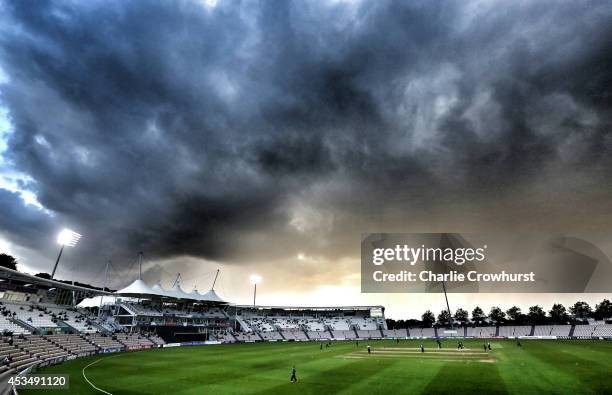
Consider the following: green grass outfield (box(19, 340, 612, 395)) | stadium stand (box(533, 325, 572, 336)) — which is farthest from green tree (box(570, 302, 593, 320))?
green grass outfield (box(19, 340, 612, 395))

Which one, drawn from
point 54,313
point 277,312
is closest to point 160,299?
point 54,313

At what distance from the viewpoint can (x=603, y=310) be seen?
13475 centimetres

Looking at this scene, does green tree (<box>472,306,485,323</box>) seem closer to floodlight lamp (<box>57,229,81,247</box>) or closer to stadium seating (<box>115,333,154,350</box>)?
stadium seating (<box>115,333,154,350</box>)

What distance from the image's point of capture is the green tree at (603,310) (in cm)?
13269

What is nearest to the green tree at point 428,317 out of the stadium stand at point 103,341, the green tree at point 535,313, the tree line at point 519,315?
the tree line at point 519,315

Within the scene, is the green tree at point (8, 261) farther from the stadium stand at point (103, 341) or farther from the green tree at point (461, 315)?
the green tree at point (461, 315)

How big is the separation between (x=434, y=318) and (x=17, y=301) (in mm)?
160653

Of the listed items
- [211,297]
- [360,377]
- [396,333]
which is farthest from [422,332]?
[360,377]

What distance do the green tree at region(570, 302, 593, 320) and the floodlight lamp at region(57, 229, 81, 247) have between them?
177 m

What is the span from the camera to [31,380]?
2831 centimetres

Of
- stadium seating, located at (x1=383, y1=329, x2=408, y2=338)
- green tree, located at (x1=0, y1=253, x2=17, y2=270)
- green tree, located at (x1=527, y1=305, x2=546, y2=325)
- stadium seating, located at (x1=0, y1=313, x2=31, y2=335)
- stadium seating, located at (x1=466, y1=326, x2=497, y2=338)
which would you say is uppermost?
green tree, located at (x1=0, y1=253, x2=17, y2=270)

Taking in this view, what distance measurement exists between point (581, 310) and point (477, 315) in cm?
3964

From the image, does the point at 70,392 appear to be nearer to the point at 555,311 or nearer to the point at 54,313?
the point at 54,313

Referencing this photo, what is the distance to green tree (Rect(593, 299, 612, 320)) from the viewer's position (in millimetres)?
132688
